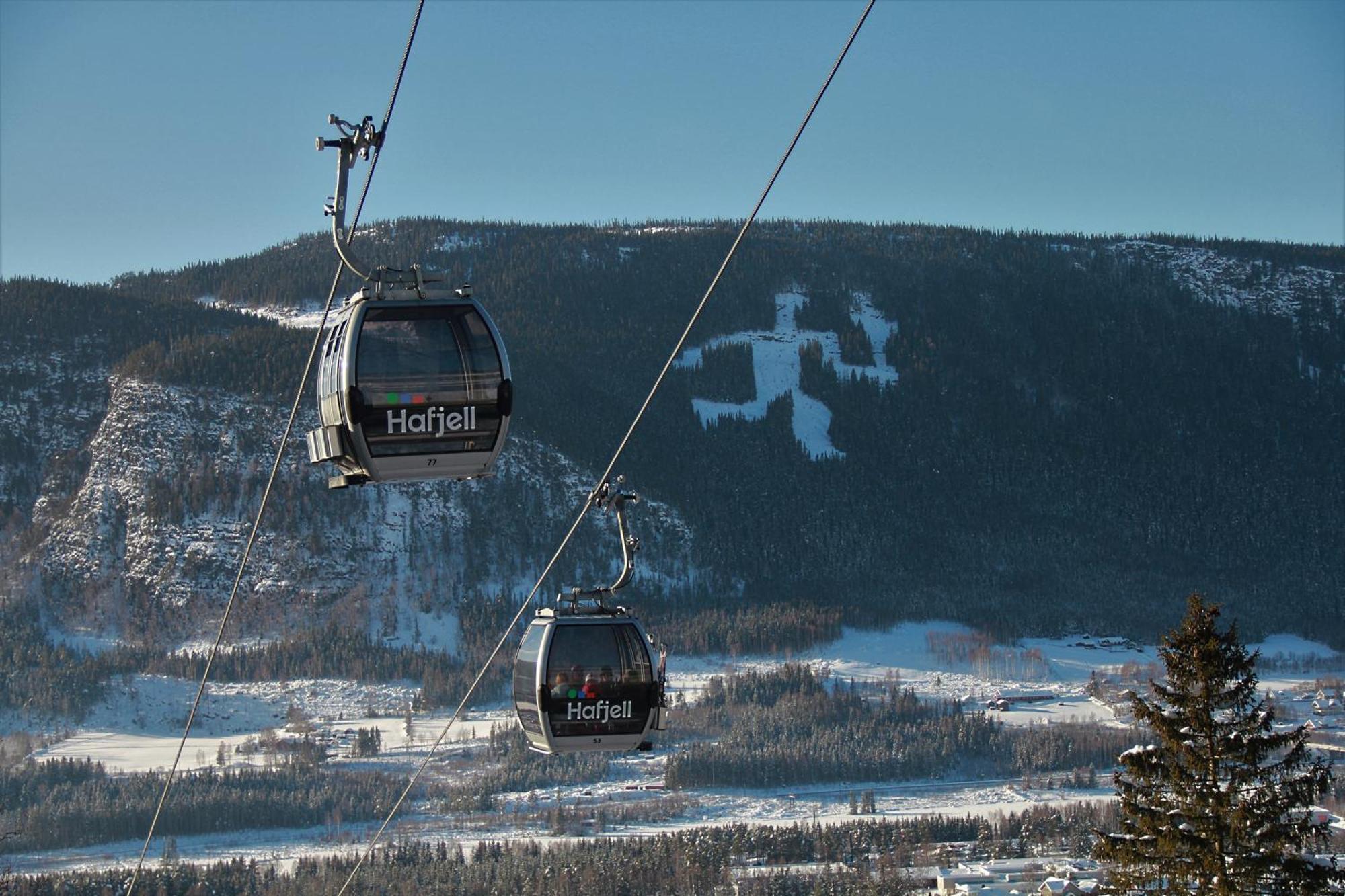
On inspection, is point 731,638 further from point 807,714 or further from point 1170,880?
point 1170,880

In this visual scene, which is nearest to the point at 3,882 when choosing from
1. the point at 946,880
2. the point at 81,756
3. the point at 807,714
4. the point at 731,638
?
the point at 946,880

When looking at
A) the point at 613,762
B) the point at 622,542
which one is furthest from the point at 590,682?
the point at 613,762

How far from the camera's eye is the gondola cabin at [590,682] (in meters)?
25.7

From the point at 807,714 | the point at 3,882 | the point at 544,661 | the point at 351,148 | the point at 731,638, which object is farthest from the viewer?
the point at 731,638

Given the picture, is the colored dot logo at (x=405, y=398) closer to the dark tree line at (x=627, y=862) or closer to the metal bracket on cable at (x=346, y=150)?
the metal bracket on cable at (x=346, y=150)

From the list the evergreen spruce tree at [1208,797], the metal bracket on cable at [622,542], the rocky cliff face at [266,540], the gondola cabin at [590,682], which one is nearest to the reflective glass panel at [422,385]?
the gondola cabin at [590,682]

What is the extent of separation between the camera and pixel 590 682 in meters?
25.8

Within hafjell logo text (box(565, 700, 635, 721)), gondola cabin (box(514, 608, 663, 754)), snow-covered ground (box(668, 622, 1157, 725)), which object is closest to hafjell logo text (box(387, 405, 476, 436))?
gondola cabin (box(514, 608, 663, 754))

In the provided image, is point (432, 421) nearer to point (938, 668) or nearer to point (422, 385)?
point (422, 385)

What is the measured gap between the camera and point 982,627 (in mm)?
186375

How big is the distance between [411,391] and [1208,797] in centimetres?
1492

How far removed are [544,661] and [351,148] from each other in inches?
316

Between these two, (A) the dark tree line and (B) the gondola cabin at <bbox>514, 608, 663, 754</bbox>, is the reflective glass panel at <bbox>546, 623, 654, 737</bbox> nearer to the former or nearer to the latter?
(B) the gondola cabin at <bbox>514, 608, 663, 754</bbox>

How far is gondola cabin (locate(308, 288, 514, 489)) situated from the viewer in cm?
2031
